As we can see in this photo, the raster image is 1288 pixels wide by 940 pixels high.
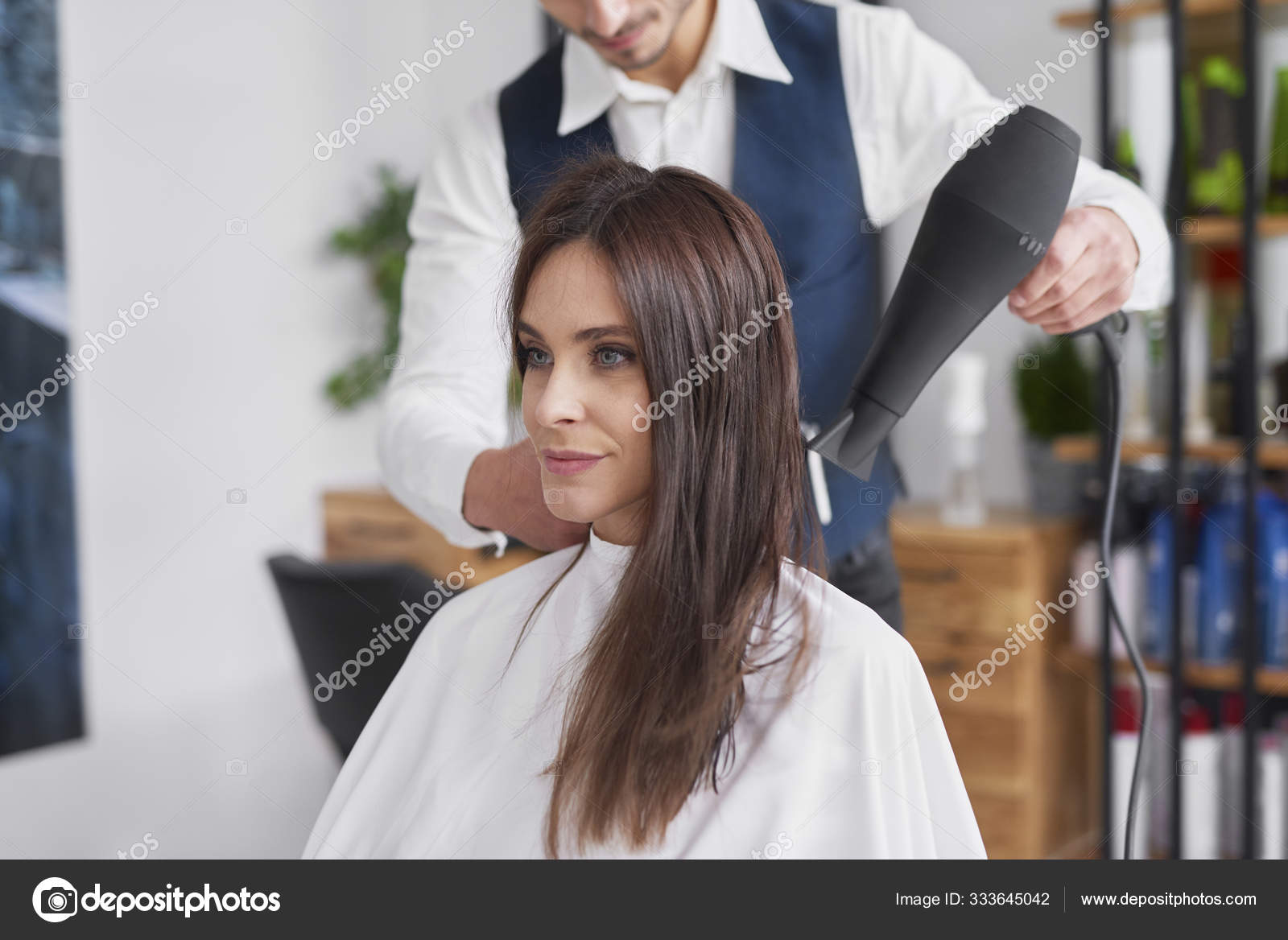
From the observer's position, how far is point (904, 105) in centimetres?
91

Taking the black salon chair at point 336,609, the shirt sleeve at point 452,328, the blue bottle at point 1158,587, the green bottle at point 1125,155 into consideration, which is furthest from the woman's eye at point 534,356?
the blue bottle at point 1158,587

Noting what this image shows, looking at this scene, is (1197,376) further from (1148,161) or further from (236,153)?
(236,153)

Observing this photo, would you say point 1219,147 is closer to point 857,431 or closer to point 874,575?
point 874,575

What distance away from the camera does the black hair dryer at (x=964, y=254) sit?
72 cm

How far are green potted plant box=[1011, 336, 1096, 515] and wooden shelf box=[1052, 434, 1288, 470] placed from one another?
0.03 meters

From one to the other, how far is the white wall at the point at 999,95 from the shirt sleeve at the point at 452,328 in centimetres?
111

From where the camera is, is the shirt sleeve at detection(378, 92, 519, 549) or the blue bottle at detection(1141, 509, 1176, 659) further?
the blue bottle at detection(1141, 509, 1176, 659)

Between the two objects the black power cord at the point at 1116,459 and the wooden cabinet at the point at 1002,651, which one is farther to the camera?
the wooden cabinet at the point at 1002,651

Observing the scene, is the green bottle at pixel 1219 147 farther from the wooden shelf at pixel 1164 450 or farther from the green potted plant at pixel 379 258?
the green potted plant at pixel 379 258

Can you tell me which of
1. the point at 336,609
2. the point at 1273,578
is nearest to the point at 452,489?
the point at 336,609

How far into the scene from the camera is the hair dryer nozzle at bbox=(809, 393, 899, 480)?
77cm

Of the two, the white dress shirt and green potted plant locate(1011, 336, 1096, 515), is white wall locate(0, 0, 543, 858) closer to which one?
the white dress shirt
